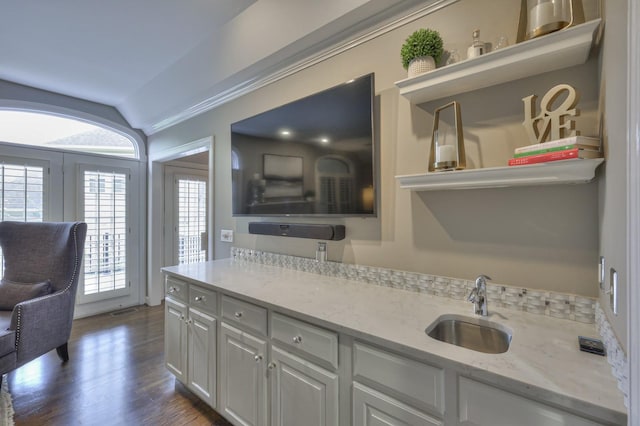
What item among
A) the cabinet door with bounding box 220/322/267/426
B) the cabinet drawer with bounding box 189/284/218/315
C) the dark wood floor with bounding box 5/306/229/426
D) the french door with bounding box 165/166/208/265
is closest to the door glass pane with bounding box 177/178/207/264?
the french door with bounding box 165/166/208/265

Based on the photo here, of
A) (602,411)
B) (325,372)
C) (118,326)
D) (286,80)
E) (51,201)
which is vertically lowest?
(118,326)

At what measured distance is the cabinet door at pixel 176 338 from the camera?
1996 millimetres

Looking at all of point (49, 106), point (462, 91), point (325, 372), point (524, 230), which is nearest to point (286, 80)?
point (462, 91)

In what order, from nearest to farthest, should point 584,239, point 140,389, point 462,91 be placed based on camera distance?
point 584,239, point 462,91, point 140,389

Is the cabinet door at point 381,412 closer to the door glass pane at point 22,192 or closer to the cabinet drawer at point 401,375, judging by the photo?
the cabinet drawer at point 401,375

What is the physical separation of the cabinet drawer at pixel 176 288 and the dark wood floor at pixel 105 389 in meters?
0.75

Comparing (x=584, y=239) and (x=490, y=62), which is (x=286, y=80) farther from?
(x=584, y=239)

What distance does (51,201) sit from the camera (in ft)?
11.1

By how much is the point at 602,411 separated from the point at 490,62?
1.24m

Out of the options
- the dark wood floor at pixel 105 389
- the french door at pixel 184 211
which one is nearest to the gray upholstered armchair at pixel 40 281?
the dark wood floor at pixel 105 389

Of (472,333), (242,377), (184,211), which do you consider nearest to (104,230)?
(184,211)

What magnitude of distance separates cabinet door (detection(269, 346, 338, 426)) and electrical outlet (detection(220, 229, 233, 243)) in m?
1.56

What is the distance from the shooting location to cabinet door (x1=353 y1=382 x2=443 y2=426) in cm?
96

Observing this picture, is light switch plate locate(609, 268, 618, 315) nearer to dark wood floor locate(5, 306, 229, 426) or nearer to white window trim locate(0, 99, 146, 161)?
dark wood floor locate(5, 306, 229, 426)
